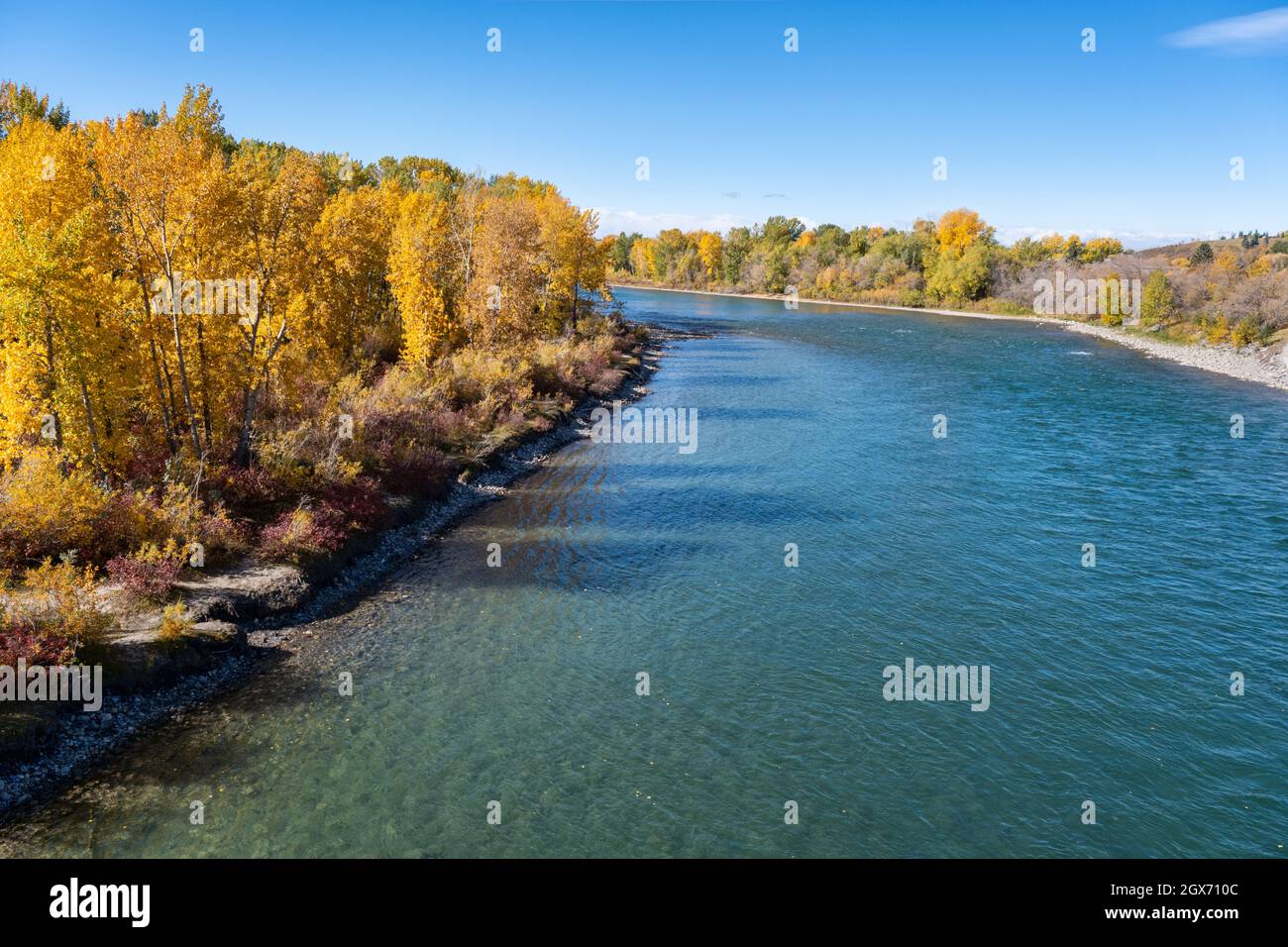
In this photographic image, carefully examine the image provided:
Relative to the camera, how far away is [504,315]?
5056 centimetres

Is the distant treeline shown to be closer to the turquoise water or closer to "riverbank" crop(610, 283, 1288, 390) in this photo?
"riverbank" crop(610, 283, 1288, 390)

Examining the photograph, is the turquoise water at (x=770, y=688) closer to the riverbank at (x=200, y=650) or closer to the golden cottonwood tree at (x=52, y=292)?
the riverbank at (x=200, y=650)

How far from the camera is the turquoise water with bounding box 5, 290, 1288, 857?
49.5ft

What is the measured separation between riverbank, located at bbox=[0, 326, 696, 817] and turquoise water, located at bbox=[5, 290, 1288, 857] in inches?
32.1

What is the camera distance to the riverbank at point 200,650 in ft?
51.7

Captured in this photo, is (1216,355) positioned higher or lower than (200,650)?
higher

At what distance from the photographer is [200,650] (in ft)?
64.6

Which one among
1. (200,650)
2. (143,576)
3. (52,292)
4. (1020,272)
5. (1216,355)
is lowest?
(200,650)

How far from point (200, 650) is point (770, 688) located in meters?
16.4

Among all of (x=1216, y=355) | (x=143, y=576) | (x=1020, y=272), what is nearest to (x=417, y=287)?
(x=143, y=576)

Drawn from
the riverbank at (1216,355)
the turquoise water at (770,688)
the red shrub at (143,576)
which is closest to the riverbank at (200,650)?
the red shrub at (143,576)

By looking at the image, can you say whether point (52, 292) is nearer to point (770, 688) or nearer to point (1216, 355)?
point (770, 688)

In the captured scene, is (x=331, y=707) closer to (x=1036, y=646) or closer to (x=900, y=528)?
(x=1036, y=646)
